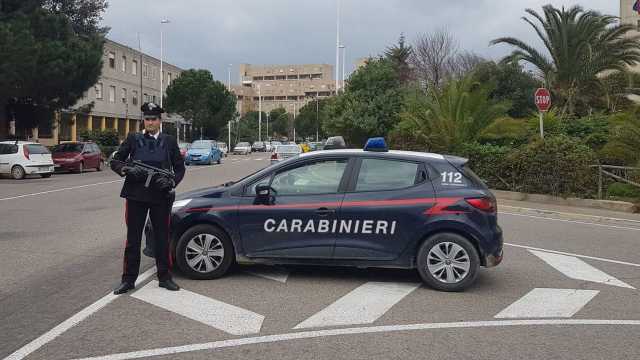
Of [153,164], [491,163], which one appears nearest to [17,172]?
[491,163]

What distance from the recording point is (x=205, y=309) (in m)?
5.68

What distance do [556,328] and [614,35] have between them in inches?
929

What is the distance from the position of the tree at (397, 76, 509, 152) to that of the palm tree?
6.74 m

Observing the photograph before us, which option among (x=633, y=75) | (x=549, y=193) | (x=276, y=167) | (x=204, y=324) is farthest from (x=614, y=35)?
(x=204, y=324)

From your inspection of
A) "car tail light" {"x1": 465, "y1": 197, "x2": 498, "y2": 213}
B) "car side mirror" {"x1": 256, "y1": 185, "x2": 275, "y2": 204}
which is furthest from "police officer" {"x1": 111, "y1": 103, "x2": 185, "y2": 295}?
"car tail light" {"x1": 465, "y1": 197, "x2": 498, "y2": 213}

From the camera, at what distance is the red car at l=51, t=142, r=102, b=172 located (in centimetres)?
2934

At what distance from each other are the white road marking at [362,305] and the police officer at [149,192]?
66.2 inches

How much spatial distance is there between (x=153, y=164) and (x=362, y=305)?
2.44 meters

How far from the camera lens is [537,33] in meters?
26.8

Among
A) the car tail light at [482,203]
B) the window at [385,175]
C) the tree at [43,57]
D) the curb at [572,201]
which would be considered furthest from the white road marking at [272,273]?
the tree at [43,57]

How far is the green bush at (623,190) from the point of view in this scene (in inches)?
602

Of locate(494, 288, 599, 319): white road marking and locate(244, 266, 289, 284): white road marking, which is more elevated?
locate(244, 266, 289, 284): white road marking

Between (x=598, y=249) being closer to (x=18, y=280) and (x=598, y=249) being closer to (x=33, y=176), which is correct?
(x=18, y=280)

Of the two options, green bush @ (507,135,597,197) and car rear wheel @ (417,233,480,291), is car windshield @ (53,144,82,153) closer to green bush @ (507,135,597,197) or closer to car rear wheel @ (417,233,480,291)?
green bush @ (507,135,597,197)
